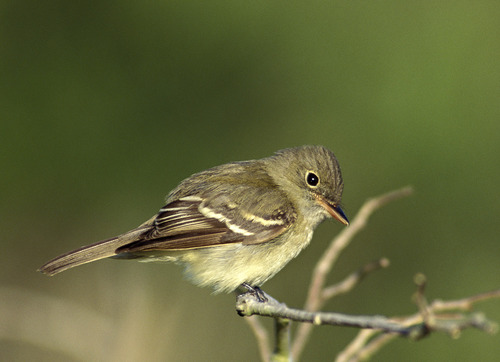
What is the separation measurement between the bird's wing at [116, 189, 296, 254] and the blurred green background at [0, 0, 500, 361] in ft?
4.75

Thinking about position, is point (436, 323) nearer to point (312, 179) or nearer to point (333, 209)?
point (333, 209)

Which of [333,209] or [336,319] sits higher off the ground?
[333,209]

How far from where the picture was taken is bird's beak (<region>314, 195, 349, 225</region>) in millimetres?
4159

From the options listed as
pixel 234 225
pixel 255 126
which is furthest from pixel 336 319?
pixel 255 126

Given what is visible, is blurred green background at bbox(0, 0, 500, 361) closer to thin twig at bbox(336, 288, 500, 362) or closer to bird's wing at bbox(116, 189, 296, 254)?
bird's wing at bbox(116, 189, 296, 254)

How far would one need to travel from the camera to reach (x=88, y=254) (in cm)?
381

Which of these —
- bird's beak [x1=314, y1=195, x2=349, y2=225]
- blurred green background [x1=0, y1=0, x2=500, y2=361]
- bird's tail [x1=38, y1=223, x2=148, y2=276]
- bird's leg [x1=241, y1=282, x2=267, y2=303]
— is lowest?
bird's leg [x1=241, y1=282, x2=267, y2=303]

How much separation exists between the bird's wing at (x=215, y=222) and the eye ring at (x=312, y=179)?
0.85 feet

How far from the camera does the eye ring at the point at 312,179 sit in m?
4.39

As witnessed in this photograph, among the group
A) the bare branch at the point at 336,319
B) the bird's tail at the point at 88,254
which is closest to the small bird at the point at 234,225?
the bird's tail at the point at 88,254

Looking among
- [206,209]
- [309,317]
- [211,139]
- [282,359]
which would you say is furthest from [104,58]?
[309,317]

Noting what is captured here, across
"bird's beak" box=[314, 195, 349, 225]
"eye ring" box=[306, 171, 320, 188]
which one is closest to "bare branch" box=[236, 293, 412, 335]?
"bird's beak" box=[314, 195, 349, 225]

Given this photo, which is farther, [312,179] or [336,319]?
[312,179]

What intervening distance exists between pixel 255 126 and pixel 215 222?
2599mm
